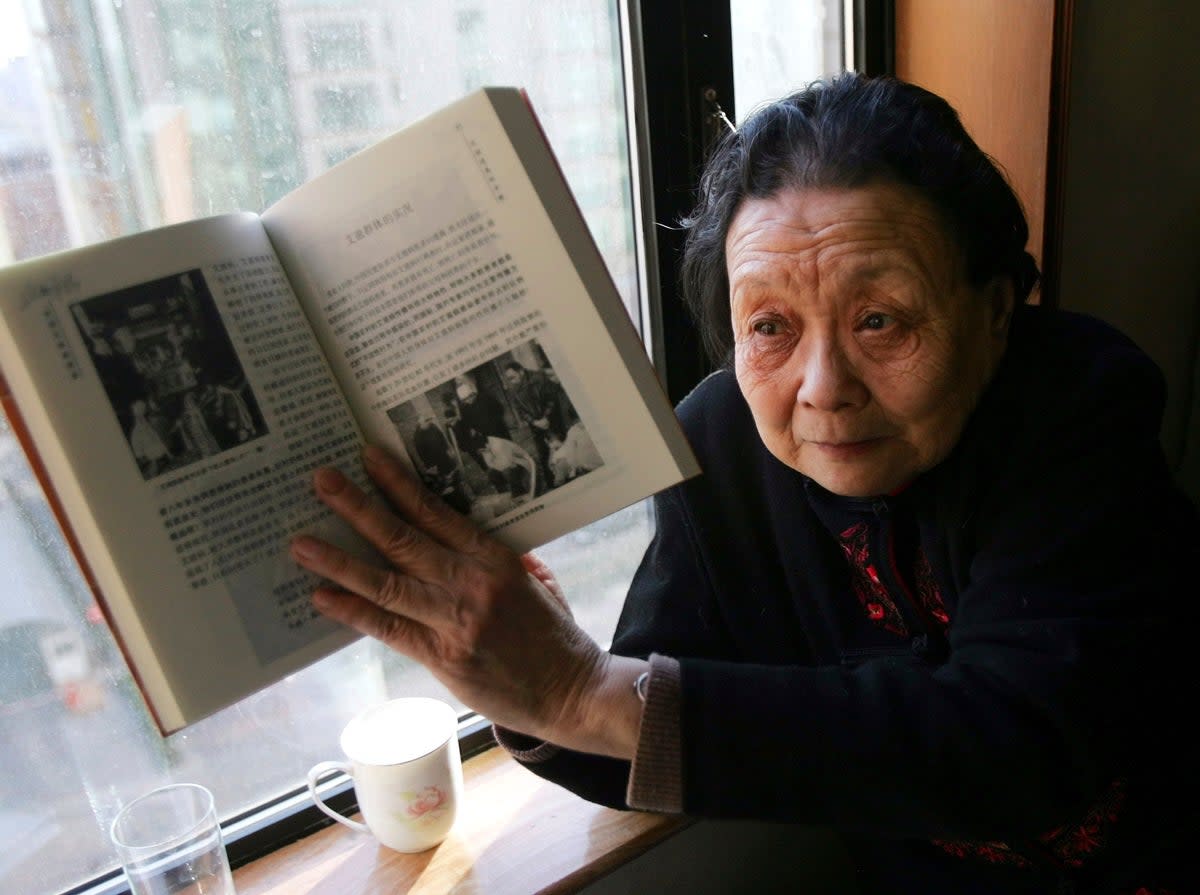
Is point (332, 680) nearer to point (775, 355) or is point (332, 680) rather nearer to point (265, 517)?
point (265, 517)

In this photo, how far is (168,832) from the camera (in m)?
0.91

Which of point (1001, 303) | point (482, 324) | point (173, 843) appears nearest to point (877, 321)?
point (1001, 303)

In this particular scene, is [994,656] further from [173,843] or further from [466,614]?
[173,843]

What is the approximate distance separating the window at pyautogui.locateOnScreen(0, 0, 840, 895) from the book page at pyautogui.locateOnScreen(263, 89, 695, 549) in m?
0.32

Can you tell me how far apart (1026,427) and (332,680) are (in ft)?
2.58

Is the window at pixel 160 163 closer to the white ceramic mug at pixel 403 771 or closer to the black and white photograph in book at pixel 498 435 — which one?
the white ceramic mug at pixel 403 771

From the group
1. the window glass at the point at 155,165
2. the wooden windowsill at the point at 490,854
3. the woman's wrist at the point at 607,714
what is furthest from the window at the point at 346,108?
the wooden windowsill at the point at 490,854

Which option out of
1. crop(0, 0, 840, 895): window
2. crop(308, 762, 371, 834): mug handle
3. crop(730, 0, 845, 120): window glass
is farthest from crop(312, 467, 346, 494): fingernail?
crop(730, 0, 845, 120): window glass

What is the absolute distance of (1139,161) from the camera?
147 centimetres

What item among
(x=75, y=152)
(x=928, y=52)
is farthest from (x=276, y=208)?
(x=928, y=52)

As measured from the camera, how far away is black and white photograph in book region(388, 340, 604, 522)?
0.62m

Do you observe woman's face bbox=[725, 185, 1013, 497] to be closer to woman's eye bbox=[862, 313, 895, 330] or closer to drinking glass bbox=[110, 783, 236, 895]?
woman's eye bbox=[862, 313, 895, 330]

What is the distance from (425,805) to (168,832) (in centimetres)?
25

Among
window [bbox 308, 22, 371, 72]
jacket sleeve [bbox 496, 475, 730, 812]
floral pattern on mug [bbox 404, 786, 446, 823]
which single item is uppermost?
window [bbox 308, 22, 371, 72]
